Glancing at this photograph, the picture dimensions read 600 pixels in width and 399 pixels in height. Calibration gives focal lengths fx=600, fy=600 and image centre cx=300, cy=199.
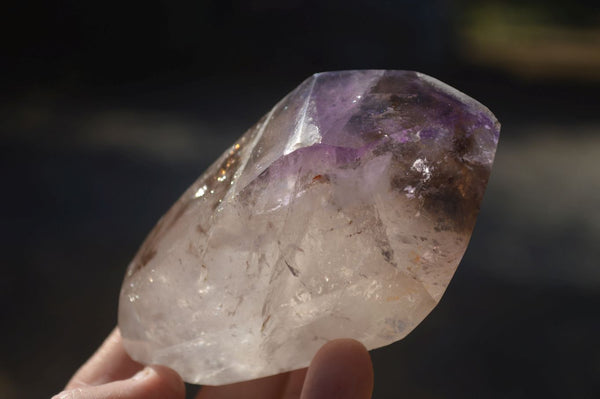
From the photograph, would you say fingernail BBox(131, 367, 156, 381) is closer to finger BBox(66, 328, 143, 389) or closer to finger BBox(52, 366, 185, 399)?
finger BBox(52, 366, 185, 399)

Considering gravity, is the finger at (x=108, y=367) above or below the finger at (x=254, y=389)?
above

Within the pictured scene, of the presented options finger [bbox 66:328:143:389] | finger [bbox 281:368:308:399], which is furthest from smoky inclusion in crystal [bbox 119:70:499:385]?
finger [bbox 66:328:143:389]

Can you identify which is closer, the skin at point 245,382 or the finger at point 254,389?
the skin at point 245,382

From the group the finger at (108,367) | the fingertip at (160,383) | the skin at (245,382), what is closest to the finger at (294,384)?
the skin at (245,382)

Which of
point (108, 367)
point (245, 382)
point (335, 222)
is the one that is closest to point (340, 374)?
point (335, 222)

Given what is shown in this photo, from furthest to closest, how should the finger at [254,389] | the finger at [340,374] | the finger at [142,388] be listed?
the finger at [254,389]
the finger at [142,388]
the finger at [340,374]

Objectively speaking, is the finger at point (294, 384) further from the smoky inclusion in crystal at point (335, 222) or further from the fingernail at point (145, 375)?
the fingernail at point (145, 375)

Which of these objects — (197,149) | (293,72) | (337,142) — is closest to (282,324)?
(337,142)
